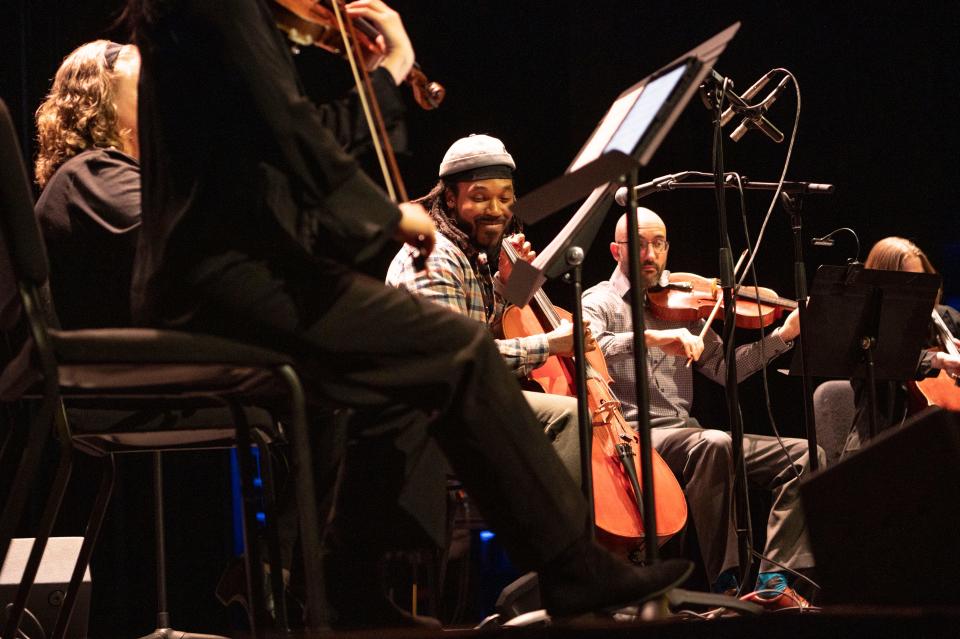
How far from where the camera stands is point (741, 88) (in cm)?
488

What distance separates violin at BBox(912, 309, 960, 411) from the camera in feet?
14.5

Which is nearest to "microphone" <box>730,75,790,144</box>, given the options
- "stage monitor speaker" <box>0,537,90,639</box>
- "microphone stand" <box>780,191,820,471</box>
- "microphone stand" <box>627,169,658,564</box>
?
"microphone stand" <box>780,191,820,471</box>

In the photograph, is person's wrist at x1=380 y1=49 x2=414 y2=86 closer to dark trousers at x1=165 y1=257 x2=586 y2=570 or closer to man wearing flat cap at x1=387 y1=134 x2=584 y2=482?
dark trousers at x1=165 y1=257 x2=586 y2=570

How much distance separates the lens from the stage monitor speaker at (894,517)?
1486 millimetres

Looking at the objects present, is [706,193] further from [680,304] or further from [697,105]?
[680,304]

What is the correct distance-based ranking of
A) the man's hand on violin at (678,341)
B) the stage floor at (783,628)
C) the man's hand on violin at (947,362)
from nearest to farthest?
the stage floor at (783,628) < the man's hand on violin at (678,341) < the man's hand on violin at (947,362)

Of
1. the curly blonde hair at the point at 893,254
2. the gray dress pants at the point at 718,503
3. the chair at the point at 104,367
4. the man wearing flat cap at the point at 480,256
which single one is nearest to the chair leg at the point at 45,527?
the chair at the point at 104,367

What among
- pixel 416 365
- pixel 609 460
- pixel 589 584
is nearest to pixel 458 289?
pixel 609 460

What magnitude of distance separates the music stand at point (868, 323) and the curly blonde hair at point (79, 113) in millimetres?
2300

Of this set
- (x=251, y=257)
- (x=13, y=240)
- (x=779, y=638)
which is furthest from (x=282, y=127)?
(x=779, y=638)

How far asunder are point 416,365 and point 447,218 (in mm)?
1688

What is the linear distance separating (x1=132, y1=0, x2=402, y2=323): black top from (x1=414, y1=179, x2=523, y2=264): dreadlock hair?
159 centimetres

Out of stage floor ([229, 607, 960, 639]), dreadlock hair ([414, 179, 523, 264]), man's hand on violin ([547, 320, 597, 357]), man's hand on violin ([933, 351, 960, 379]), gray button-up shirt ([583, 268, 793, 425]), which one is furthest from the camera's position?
man's hand on violin ([933, 351, 960, 379])

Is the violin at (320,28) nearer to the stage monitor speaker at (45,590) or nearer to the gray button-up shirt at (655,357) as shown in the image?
the stage monitor speaker at (45,590)
